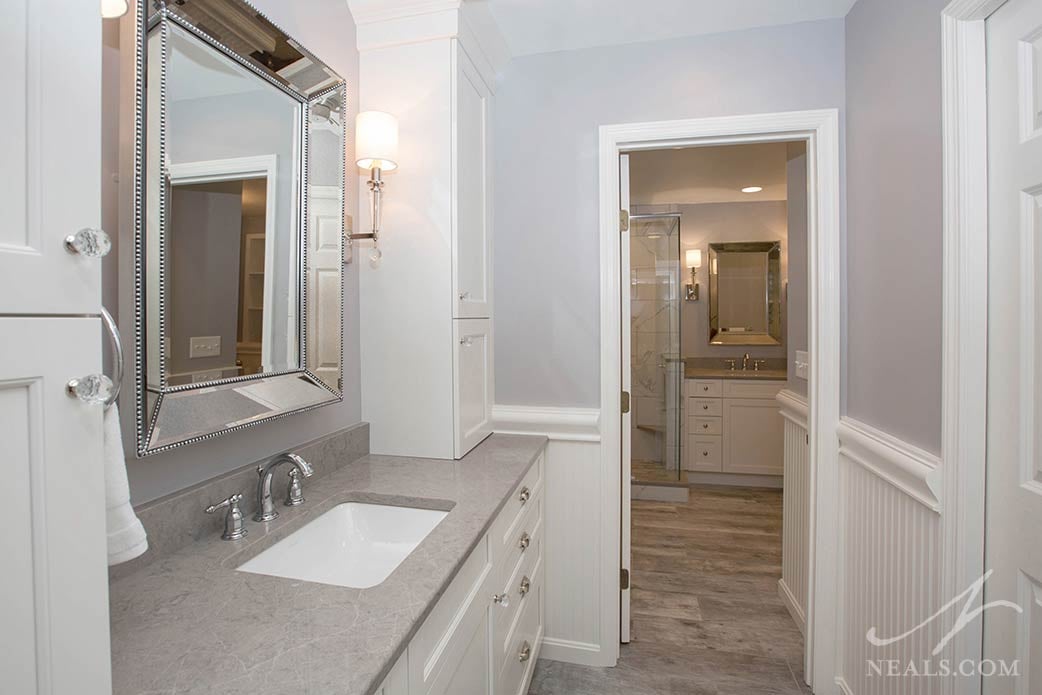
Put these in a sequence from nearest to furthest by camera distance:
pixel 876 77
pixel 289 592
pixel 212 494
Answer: pixel 289 592
pixel 212 494
pixel 876 77

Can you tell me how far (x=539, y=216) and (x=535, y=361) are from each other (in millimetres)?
606

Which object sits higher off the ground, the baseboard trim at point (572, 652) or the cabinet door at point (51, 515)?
the cabinet door at point (51, 515)

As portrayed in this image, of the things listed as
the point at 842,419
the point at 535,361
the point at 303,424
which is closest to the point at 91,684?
the point at 303,424

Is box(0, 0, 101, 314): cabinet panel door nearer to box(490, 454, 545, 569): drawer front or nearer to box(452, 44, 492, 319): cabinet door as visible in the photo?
box(490, 454, 545, 569): drawer front

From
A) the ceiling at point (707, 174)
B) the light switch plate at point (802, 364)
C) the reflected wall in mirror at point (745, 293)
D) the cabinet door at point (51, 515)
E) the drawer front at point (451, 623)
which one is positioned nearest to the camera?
the cabinet door at point (51, 515)

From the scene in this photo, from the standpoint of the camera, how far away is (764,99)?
1923 mm

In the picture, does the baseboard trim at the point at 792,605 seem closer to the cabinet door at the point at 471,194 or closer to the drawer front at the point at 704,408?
the drawer front at the point at 704,408

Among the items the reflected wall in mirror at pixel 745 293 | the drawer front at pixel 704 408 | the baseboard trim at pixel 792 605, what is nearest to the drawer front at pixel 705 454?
the drawer front at pixel 704 408

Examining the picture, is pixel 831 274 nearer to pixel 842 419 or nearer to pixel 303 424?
pixel 842 419

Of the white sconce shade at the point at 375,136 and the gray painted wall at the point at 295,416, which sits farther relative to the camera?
the white sconce shade at the point at 375,136

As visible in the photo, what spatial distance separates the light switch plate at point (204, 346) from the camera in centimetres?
109

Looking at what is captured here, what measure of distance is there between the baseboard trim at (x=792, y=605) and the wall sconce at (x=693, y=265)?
274 cm

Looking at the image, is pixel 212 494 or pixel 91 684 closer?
pixel 91 684

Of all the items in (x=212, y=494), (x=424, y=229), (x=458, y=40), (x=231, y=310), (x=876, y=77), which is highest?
(x=458, y=40)
